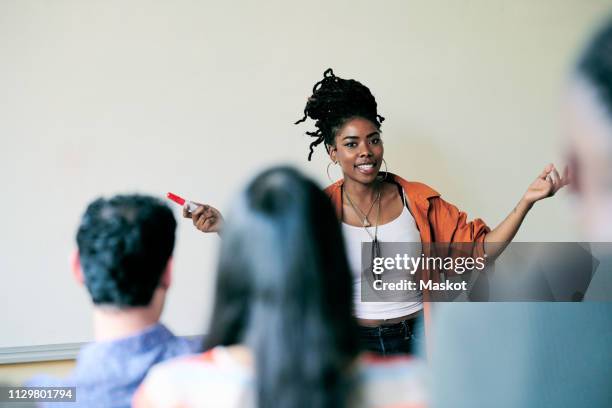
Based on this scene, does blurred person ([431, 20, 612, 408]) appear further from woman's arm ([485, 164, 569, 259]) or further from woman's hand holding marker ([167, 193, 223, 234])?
woman's hand holding marker ([167, 193, 223, 234])

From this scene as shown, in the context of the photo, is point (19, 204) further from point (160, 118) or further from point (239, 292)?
point (239, 292)

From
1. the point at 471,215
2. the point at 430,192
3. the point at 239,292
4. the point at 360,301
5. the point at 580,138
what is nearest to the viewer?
the point at 580,138

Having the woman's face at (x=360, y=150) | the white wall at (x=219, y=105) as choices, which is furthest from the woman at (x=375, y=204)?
the white wall at (x=219, y=105)

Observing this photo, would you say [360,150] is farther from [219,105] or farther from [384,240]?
[219,105]

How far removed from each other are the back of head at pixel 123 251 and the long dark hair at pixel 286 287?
0.21m

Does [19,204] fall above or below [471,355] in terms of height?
above

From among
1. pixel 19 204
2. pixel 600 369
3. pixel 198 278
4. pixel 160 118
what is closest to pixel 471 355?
pixel 600 369

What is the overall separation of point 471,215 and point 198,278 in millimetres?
783

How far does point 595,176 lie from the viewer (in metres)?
0.47

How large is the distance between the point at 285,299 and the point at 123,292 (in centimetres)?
30

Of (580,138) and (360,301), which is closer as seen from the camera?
(580,138)

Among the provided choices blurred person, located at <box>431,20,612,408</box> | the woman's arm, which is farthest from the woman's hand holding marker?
the woman's arm

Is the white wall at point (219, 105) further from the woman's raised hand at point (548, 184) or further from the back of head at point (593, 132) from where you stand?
the back of head at point (593, 132)

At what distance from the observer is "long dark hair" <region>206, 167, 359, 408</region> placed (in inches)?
22.9
